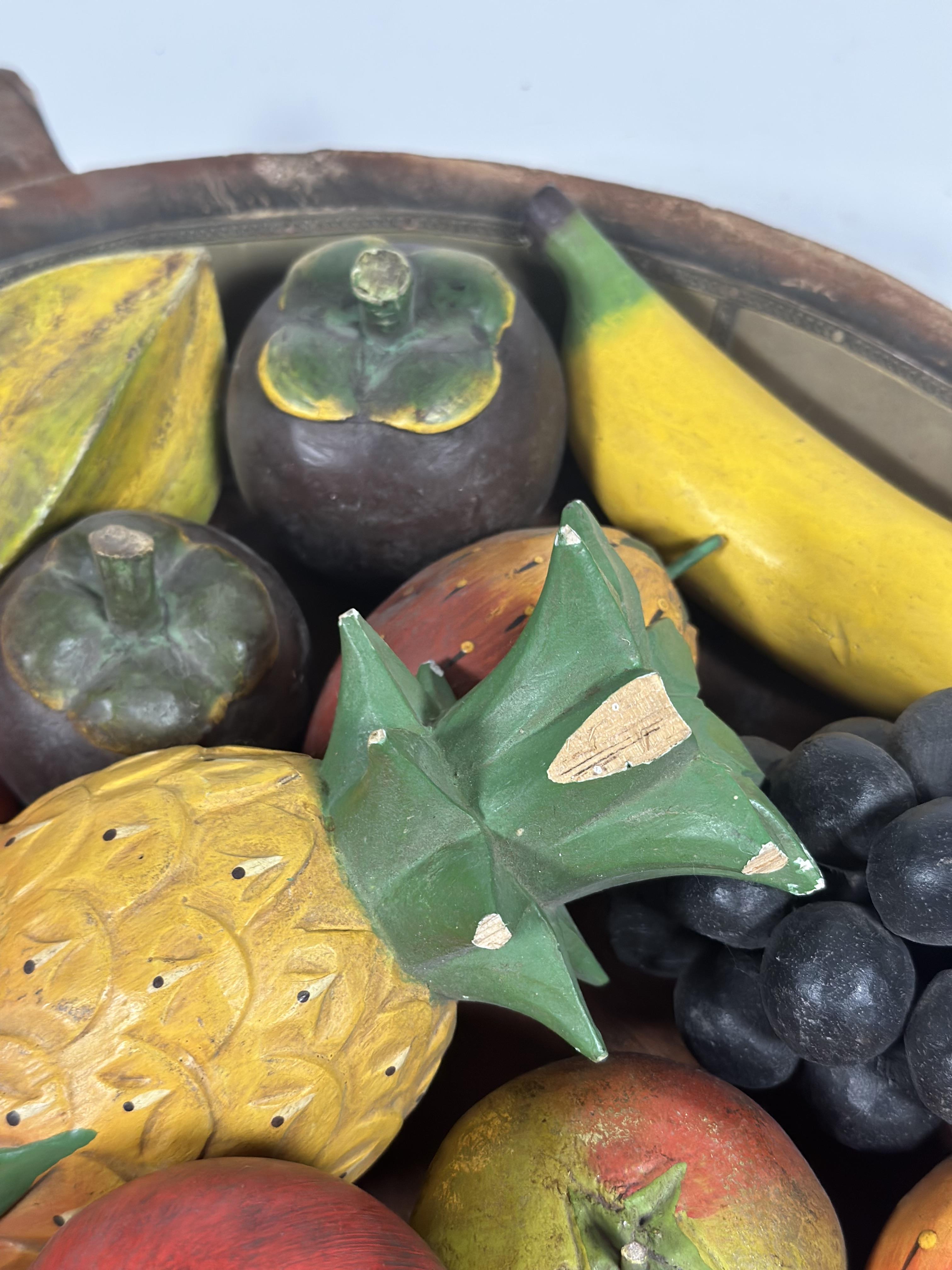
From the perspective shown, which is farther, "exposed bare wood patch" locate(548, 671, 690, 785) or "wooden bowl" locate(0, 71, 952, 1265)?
"wooden bowl" locate(0, 71, 952, 1265)

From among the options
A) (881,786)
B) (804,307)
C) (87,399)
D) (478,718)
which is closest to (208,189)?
(87,399)

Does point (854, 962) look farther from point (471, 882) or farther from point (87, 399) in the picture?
point (87, 399)

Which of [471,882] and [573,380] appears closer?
[471,882]

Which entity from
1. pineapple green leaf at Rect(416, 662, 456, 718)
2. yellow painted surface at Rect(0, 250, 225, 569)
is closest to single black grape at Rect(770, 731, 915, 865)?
pineapple green leaf at Rect(416, 662, 456, 718)

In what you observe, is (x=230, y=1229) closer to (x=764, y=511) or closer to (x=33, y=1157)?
(x=33, y=1157)

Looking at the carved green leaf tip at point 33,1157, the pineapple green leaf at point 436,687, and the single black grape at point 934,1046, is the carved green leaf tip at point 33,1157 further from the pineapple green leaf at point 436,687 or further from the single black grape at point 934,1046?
the single black grape at point 934,1046

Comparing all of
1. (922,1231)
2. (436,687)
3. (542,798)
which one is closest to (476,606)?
(436,687)

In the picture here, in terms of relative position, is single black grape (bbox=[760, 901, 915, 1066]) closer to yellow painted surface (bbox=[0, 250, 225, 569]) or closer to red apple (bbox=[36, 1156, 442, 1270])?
red apple (bbox=[36, 1156, 442, 1270])
